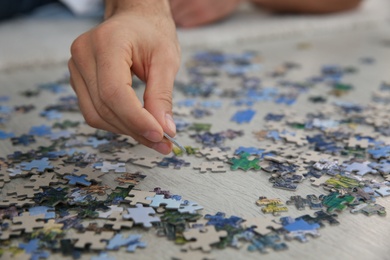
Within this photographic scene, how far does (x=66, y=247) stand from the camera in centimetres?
100

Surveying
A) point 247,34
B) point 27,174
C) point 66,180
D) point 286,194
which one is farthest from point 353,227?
point 247,34

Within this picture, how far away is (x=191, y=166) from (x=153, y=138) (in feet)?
0.76

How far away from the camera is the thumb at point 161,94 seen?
3.84ft

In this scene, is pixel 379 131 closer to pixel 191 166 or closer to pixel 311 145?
pixel 311 145

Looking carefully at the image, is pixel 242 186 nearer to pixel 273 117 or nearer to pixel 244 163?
pixel 244 163

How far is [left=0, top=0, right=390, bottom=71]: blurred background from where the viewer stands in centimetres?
222

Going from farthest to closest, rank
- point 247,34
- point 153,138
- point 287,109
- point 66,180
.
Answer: point 247,34 → point 287,109 → point 66,180 → point 153,138

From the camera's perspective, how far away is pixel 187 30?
8.53 ft

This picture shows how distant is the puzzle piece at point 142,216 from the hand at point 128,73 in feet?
0.49

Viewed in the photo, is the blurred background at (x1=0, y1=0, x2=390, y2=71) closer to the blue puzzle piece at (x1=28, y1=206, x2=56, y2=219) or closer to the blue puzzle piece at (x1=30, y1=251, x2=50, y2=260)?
the blue puzzle piece at (x1=28, y1=206, x2=56, y2=219)

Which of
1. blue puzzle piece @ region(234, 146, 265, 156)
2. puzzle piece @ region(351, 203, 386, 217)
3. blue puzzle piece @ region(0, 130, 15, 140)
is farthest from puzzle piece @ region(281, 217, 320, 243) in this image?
blue puzzle piece @ region(0, 130, 15, 140)

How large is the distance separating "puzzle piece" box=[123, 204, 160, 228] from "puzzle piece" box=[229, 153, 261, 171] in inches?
11.9

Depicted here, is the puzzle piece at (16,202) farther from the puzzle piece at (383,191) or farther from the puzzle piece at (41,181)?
the puzzle piece at (383,191)

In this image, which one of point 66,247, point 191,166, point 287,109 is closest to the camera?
point 66,247
